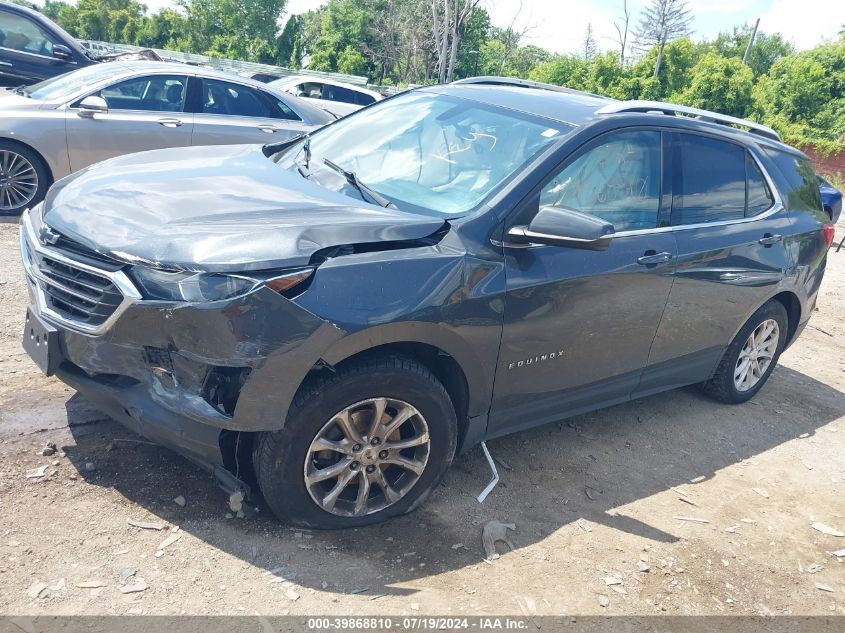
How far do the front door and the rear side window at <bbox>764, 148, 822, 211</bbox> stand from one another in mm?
1465

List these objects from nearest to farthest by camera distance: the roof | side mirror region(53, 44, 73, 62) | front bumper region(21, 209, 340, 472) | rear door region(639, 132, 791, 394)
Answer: front bumper region(21, 209, 340, 472), the roof, rear door region(639, 132, 791, 394), side mirror region(53, 44, 73, 62)

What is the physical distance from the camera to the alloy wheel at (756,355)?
17.3 feet

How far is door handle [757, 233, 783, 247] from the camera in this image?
482 cm

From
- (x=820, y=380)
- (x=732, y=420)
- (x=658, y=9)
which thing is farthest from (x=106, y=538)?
(x=658, y=9)

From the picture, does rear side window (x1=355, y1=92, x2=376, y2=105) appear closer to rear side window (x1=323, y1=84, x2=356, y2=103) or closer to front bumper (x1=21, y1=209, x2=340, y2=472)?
rear side window (x1=323, y1=84, x2=356, y2=103)

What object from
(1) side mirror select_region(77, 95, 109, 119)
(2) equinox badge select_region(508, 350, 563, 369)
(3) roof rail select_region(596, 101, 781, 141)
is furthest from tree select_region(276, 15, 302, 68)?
(2) equinox badge select_region(508, 350, 563, 369)

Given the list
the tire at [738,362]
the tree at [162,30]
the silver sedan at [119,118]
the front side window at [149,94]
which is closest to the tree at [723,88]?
Answer: the silver sedan at [119,118]

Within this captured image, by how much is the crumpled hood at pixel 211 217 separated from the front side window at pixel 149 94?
405cm

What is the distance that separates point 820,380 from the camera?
6.45 metres

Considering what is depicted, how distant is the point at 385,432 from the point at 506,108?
191 centimetres

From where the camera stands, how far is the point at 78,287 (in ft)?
9.98

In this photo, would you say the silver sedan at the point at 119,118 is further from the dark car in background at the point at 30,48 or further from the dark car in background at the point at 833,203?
the dark car in background at the point at 833,203

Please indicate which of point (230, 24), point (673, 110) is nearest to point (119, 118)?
point (673, 110)

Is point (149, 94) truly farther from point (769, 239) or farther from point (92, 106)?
point (769, 239)
